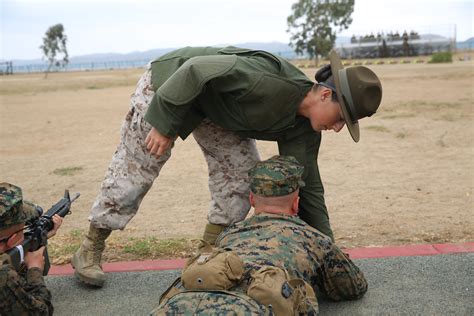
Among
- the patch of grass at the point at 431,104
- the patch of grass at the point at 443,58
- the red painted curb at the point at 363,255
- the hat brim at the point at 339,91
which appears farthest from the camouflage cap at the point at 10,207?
the patch of grass at the point at 443,58

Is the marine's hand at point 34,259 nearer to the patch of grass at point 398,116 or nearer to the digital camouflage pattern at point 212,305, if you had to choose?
the digital camouflage pattern at point 212,305

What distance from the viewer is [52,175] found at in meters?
7.27

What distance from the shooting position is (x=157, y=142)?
2.99 meters

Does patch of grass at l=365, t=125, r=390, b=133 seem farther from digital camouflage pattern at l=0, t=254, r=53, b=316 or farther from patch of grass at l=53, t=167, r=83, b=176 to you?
digital camouflage pattern at l=0, t=254, r=53, b=316

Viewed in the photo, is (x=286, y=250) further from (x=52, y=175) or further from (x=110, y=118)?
(x=110, y=118)

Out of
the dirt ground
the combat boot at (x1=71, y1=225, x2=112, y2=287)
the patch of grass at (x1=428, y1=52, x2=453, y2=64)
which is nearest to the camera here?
the combat boot at (x1=71, y1=225, x2=112, y2=287)

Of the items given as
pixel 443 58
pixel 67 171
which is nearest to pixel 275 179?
pixel 67 171

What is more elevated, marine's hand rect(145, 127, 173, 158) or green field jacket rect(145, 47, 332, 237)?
green field jacket rect(145, 47, 332, 237)

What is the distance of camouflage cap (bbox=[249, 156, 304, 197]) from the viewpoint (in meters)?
2.78

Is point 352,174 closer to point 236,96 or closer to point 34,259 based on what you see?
point 236,96

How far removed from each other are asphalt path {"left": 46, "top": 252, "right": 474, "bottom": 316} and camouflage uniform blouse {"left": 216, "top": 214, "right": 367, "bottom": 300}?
15 centimetres

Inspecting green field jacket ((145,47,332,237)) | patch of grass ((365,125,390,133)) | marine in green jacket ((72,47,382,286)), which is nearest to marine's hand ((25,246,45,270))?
marine in green jacket ((72,47,382,286))

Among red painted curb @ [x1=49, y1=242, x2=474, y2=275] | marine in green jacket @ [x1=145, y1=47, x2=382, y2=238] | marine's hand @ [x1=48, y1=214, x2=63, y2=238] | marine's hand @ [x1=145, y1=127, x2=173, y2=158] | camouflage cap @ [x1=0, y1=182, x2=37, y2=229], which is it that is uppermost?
marine in green jacket @ [x1=145, y1=47, x2=382, y2=238]

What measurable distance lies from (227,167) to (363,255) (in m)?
1.06
